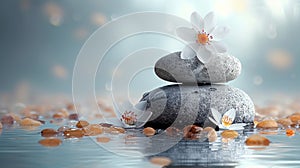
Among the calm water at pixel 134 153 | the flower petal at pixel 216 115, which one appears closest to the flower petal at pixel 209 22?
the flower petal at pixel 216 115

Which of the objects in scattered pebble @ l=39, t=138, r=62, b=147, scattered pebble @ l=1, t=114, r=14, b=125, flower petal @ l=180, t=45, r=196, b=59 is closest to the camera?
scattered pebble @ l=39, t=138, r=62, b=147

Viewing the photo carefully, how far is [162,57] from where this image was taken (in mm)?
2232

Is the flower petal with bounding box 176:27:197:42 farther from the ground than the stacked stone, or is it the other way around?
the flower petal with bounding box 176:27:197:42

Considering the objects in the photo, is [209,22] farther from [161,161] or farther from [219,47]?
[161,161]

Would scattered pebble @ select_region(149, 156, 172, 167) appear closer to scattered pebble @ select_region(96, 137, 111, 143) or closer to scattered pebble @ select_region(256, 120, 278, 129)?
scattered pebble @ select_region(96, 137, 111, 143)

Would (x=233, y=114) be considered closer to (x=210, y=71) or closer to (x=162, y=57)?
(x=210, y=71)

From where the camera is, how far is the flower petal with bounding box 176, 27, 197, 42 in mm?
2127

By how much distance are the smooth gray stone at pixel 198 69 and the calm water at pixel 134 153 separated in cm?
47

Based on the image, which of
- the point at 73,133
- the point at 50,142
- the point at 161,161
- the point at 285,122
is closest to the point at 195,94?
the point at 285,122

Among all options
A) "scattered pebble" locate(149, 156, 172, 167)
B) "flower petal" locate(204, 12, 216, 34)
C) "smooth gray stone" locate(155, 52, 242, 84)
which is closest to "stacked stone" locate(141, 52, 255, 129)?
"smooth gray stone" locate(155, 52, 242, 84)

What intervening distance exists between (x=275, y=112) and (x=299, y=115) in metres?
0.74

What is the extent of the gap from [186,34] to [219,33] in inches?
6.0

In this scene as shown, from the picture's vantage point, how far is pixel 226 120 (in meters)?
2.03

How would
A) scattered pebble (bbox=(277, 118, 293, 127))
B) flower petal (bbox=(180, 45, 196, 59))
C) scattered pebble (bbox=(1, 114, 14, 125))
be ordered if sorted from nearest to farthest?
flower petal (bbox=(180, 45, 196, 59)) < scattered pebble (bbox=(277, 118, 293, 127)) < scattered pebble (bbox=(1, 114, 14, 125))
